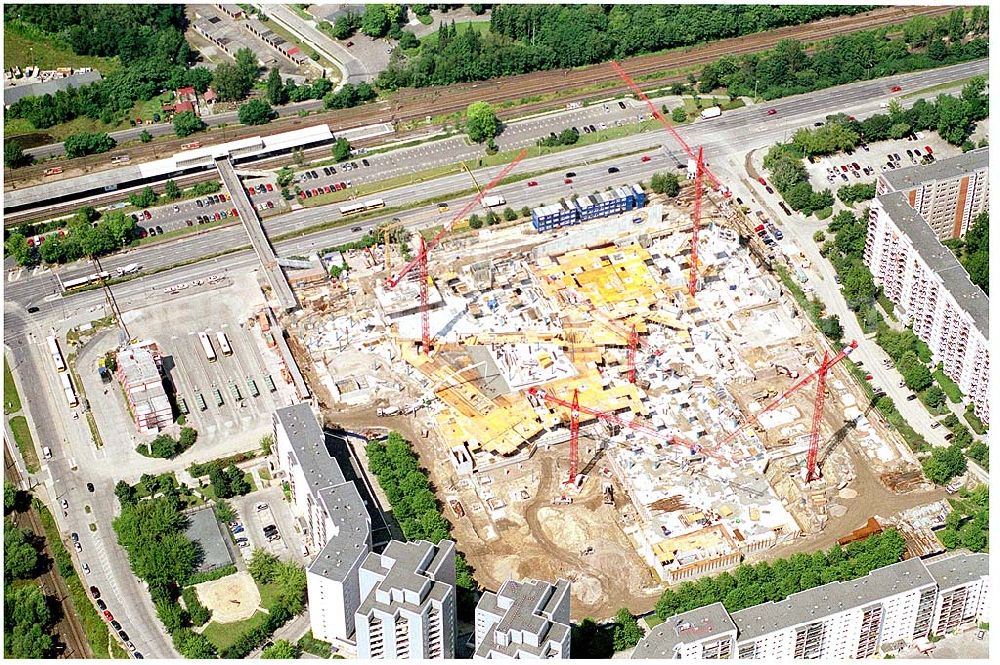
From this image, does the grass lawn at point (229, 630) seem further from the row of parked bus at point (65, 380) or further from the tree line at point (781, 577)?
the tree line at point (781, 577)

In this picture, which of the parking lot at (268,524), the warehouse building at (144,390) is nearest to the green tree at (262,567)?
the parking lot at (268,524)

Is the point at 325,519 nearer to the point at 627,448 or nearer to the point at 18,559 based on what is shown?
the point at 18,559

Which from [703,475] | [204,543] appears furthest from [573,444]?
[204,543]

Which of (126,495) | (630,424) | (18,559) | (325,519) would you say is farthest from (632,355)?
(18,559)

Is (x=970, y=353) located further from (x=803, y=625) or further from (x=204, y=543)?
(x=204, y=543)

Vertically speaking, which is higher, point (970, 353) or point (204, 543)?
point (970, 353)

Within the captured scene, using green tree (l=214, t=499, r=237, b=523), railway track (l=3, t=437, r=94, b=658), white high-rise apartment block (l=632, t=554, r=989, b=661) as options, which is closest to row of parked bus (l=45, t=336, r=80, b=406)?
railway track (l=3, t=437, r=94, b=658)

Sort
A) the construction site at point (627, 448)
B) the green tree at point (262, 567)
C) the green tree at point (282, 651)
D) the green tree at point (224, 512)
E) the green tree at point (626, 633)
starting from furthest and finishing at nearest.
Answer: the green tree at point (224, 512) → the construction site at point (627, 448) → the green tree at point (262, 567) → the green tree at point (626, 633) → the green tree at point (282, 651)
